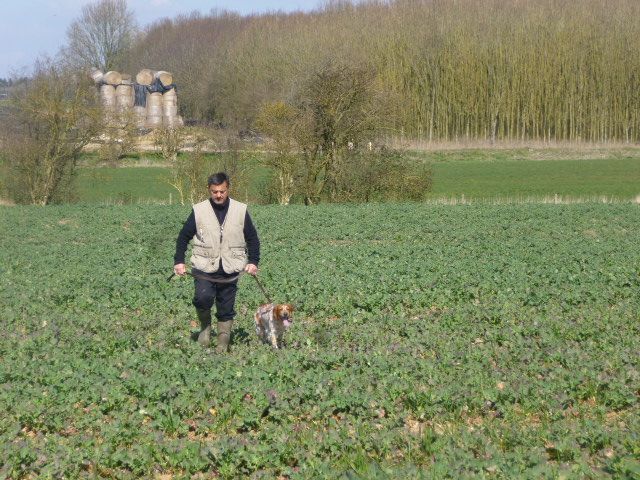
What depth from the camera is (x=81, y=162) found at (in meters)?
39.8

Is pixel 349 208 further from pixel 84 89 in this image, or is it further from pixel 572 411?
pixel 572 411

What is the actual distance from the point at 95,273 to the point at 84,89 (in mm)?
21873

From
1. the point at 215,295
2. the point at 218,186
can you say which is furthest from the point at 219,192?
the point at 215,295

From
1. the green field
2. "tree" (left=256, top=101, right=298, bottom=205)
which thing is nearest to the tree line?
the green field

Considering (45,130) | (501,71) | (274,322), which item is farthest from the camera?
(501,71)

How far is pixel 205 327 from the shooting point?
1021cm

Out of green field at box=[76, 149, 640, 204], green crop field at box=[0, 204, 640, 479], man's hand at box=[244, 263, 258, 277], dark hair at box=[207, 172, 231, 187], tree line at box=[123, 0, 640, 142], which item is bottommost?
green field at box=[76, 149, 640, 204]

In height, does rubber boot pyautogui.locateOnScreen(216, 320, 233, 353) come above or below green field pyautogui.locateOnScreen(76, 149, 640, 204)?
above

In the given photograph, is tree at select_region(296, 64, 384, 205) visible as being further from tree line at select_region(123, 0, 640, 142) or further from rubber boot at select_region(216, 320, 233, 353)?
tree line at select_region(123, 0, 640, 142)

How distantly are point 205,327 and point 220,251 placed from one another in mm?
963

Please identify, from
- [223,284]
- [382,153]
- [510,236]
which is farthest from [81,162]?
[223,284]

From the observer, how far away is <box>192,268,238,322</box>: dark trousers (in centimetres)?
991

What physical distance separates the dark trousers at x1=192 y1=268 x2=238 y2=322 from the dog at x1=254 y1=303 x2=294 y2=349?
348 millimetres

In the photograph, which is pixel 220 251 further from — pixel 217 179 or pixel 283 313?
pixel 283 313
